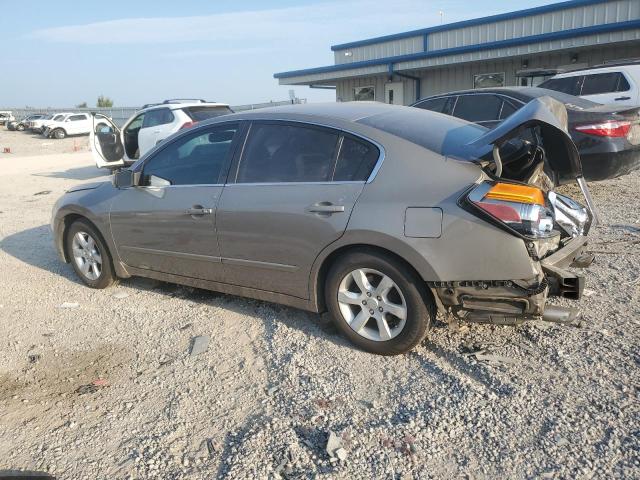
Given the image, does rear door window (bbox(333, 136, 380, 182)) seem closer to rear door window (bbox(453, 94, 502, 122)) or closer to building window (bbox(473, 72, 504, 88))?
rear door window (bbox(453, 94, 502, 122))

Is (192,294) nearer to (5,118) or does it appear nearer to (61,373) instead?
(61,373)

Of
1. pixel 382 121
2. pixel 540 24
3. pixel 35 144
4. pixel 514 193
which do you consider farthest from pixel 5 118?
pixel 514 193

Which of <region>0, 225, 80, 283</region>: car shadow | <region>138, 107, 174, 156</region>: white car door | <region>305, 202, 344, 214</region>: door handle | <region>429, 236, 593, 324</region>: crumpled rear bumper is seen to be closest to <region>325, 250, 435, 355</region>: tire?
<region>429, 236, 593, 324</region>: crumpled rear bumper

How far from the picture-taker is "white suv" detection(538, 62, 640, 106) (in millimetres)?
10266

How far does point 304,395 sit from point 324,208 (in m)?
1.19

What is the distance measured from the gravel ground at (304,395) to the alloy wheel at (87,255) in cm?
52

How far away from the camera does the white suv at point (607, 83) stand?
1027 cm

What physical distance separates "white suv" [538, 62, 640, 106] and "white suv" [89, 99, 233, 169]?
7.49 m

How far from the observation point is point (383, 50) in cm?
2222

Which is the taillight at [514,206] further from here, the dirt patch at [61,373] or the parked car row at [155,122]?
the parked car row at [155,122]

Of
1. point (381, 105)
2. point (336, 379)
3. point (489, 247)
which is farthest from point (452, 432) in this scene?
point (381, 105)

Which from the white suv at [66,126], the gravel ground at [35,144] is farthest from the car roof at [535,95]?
the white suv at [66,126]

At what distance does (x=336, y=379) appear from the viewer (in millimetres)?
3305

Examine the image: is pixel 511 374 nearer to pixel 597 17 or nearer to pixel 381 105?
pixel 381 105
